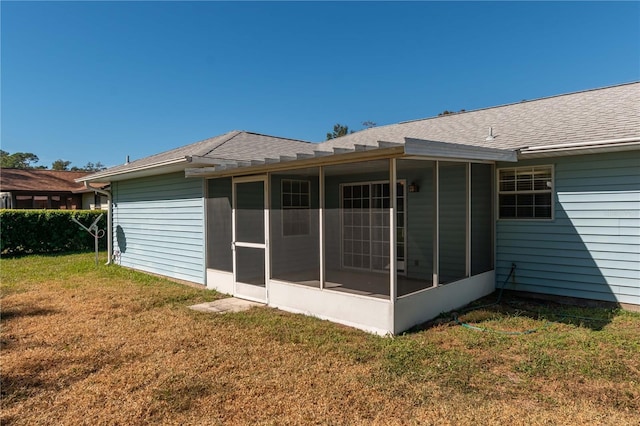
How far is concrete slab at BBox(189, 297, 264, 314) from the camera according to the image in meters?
5.86

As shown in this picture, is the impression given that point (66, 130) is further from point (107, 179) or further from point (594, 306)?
point (594, 306)

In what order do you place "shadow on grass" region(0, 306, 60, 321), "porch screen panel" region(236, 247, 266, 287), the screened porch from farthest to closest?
"porch screen panel" region(236, 247, 266, 287)
"shadow on grass" region(0, 306, 60, 321)
the screened porch

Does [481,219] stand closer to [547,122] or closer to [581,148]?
→ [581,148]

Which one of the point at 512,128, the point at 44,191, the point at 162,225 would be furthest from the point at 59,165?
the point at 512,128

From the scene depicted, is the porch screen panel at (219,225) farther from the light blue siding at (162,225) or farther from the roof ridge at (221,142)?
the roof ridge at (221,142)

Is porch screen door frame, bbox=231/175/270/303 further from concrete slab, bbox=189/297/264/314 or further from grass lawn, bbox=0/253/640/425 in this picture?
grass lawn, bbox=0/253/640/425

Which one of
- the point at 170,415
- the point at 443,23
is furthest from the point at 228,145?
the point at 443,23

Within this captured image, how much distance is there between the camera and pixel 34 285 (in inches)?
314

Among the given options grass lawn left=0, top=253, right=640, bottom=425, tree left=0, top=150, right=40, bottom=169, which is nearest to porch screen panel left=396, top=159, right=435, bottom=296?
grass lawn left=0, top=253, right=640, bottom=425

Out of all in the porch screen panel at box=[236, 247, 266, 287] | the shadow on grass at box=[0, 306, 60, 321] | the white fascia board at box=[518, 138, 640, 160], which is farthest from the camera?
the porch screen panel at box=[236, 247, 266, 287]

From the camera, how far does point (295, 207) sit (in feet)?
22.7

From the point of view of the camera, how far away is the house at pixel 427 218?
5.12 metres

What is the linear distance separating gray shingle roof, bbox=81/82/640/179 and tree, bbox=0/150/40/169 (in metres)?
68.2

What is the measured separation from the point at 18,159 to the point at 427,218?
257 feet
